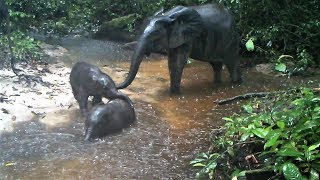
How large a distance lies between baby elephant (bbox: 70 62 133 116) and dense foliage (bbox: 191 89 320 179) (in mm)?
2350

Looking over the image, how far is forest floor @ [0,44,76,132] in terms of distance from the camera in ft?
23.7

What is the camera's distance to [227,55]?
9023mm

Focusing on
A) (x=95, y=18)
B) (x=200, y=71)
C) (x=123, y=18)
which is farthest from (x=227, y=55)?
(x=95, y=18)

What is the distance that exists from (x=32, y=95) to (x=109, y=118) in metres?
1.85

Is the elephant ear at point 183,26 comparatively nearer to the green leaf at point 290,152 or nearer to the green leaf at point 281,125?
the green leaf at point 281,125

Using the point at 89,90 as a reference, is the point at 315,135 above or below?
above

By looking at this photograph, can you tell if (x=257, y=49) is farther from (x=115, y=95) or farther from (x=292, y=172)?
(x=292, y=172)

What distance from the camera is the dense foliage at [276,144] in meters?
3.85

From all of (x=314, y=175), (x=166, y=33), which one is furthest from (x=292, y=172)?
(x=166, y=33)

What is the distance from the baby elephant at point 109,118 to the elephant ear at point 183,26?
5.63 feet

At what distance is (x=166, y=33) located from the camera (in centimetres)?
816

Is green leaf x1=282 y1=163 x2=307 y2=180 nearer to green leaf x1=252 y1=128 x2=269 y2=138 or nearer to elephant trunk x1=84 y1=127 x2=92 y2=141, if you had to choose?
green leaf x1=252 y1=128 x2=269 y2=138

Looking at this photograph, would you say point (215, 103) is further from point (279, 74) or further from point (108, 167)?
point (108, 167)

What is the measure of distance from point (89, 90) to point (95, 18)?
7.14 meters
